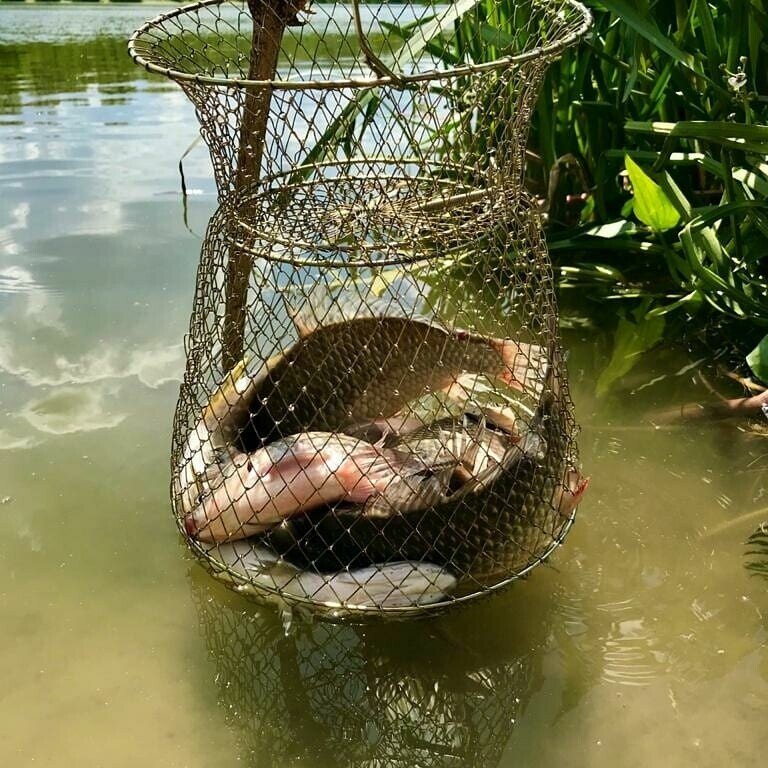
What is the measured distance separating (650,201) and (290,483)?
4.38 ft

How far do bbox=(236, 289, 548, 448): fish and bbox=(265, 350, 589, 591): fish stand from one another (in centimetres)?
Result: 24

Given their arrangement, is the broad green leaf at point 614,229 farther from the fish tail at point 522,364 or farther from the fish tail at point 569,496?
Answer: the fish tail at point 569,496

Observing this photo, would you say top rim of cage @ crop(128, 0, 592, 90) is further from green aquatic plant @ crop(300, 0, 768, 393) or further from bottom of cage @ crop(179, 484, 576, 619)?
bottom of cage @ crop(179, 484, 576, 619)

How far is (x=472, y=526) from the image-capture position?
4.91 ft

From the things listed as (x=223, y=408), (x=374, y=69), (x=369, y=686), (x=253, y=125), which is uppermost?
(x=374, y=69)

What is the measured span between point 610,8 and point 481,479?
4.57 feet

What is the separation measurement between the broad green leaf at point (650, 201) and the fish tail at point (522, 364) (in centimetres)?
57

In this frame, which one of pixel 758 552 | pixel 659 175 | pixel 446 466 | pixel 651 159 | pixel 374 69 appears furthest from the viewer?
pixel 651 159

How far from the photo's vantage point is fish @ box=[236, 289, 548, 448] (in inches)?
70.4

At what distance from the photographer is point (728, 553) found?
183 centimetres

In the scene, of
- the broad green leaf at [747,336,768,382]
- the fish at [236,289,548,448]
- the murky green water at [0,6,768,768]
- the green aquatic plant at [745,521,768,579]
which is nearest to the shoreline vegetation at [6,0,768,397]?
the broad green leaf at [747,336,768,382]

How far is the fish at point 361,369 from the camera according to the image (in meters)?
1.79

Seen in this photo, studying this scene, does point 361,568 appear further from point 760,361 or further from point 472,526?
point 760,361

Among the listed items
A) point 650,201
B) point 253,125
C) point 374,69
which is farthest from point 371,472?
point 650,201
